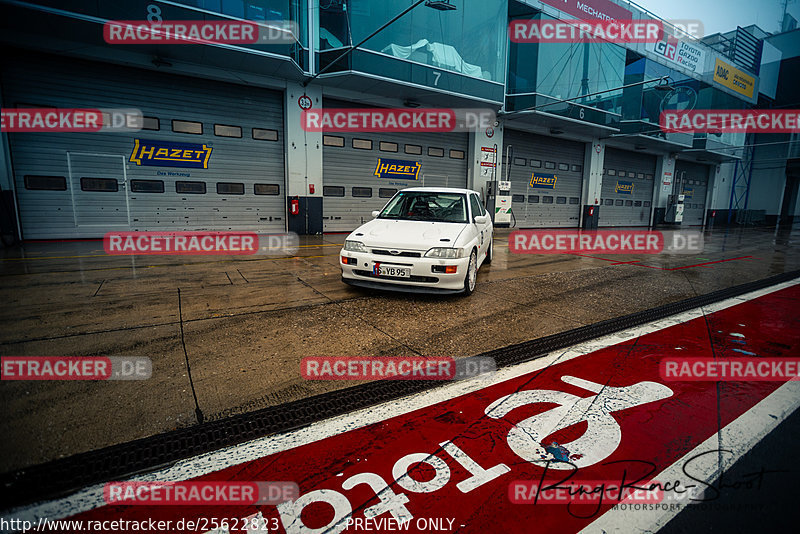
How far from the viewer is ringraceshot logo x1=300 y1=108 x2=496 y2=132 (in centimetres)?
1282

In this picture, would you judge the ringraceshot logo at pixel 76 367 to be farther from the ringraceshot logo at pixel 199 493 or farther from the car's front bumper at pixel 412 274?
the car's front bumper at pixel 412 274

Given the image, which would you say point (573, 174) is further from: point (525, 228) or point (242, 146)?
point (242, 146)

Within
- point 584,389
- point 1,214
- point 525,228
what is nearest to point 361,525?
point 584,389

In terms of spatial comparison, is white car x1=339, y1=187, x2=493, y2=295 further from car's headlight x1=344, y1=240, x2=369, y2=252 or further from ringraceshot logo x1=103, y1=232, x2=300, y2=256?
ringraceshot logo x1=103, y1=232, x2=300, y2=256

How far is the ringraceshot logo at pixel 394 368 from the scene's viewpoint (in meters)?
3.04

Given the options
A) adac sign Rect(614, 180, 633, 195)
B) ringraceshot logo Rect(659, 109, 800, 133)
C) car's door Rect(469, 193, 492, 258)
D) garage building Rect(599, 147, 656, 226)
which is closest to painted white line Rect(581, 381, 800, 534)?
car's door Rect(469, 193, 492, 258)

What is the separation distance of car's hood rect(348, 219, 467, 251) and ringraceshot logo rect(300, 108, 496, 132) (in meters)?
8.63

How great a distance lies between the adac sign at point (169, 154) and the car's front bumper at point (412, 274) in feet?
28.0

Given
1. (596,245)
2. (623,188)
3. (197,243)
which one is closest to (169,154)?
(197,243)

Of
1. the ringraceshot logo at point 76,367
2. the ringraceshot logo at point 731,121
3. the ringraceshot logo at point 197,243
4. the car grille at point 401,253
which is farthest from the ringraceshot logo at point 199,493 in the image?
the ringraceshot logo at point 731,121

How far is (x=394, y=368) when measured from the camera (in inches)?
125

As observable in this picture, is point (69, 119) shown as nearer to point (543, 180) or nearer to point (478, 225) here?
point (478, 225)

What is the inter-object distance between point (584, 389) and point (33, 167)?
12724 mm

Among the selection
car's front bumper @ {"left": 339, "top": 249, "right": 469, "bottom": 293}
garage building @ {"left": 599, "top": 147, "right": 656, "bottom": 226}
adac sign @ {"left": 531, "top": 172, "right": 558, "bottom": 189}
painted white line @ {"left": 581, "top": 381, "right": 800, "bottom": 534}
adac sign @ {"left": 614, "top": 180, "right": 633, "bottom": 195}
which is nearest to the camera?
painted white line @ {"left": 581, "top": 381, "right": 800, "bottom": 534}
